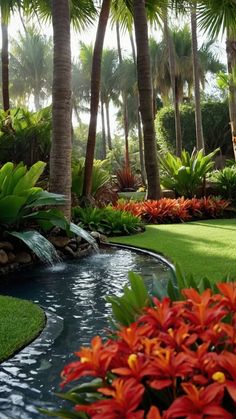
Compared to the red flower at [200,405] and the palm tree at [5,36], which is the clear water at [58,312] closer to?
the red flower at [200,405]

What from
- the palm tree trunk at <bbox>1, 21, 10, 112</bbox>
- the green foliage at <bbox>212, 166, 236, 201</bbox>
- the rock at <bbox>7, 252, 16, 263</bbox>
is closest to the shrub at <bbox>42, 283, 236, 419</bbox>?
the rock at <bbox>7, 252, 16, 263</bbox>

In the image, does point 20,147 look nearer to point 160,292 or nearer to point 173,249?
point 173,249

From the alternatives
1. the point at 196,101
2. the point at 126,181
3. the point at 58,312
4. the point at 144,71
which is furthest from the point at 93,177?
the point at 126,181

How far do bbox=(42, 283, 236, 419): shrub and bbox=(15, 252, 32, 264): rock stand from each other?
5.60 m

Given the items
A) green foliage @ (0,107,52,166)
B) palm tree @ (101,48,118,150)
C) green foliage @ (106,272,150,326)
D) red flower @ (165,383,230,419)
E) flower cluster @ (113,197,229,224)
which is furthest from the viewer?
palm tree @ (101,48,118,150)

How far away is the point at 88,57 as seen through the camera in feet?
132

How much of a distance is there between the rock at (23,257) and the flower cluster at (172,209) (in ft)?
14.4

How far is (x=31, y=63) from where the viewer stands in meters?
48.4

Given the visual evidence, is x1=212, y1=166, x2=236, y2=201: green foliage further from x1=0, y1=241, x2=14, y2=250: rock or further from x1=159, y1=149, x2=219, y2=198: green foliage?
x1=0, y1=241, x2=14, y2=250: rock

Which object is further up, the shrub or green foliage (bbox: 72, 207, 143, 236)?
green foliage (bbox: 72, 207, 143, 236)

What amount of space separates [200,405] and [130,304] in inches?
41.7

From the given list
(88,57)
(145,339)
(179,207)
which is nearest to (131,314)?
(145,339)

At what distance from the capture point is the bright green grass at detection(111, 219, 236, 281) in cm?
630

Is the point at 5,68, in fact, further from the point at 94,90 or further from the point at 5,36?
the point at 94,90
